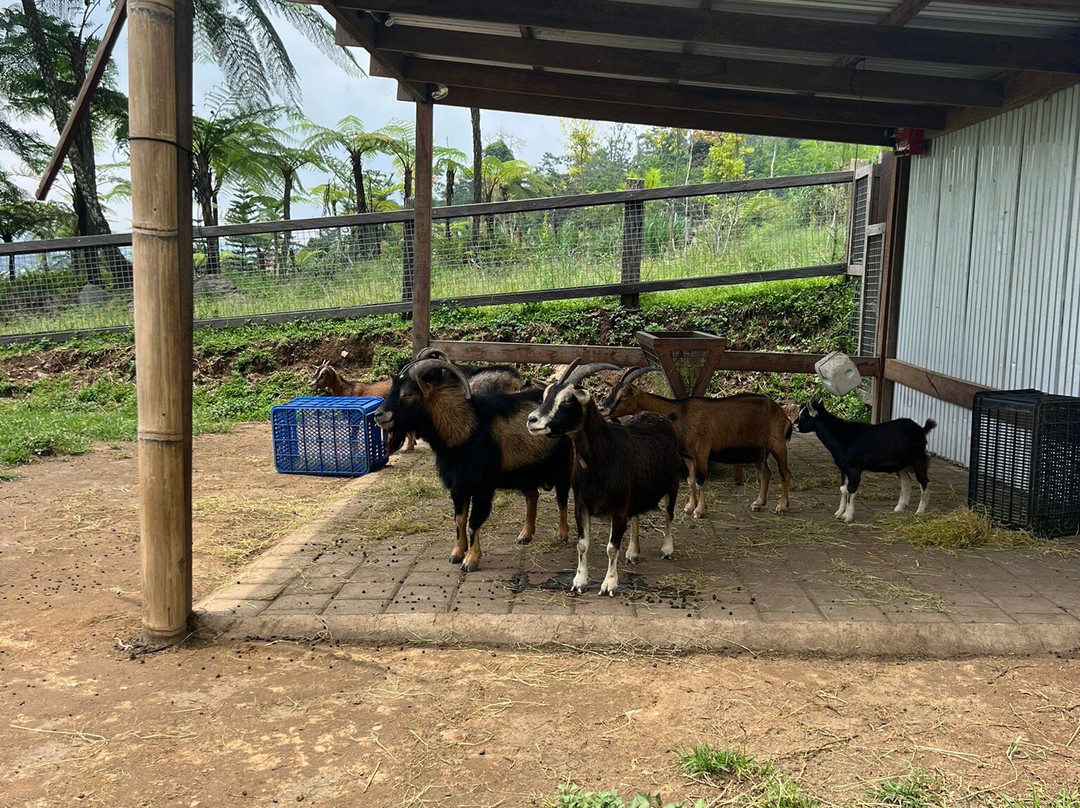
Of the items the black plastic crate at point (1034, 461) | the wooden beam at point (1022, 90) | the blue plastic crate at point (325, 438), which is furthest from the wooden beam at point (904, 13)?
the blue plastic crate at point (325, 438)

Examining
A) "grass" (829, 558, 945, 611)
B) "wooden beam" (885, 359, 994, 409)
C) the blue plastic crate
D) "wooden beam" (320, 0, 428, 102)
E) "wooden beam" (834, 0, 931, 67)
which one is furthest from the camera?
the blue plastic crate

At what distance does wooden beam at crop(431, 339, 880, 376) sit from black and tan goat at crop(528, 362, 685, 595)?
2.85 metres

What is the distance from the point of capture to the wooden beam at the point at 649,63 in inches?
267

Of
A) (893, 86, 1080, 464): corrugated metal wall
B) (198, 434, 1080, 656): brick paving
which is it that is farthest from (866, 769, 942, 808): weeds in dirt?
(893, 86, 1080, 464): corrugated metal wall

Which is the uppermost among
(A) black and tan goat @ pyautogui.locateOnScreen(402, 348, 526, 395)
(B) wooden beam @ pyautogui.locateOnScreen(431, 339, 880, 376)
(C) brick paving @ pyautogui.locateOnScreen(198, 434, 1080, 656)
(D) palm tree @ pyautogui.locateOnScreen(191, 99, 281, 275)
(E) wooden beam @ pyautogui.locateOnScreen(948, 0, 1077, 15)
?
(D) palm tree @ pyautogui.locateOnScreen(191, 99, 281, 275)

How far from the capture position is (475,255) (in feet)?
43.6

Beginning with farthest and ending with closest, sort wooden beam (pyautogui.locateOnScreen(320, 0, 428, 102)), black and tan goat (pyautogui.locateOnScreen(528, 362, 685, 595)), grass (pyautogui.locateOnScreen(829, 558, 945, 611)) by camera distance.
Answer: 1. wooden beam (pyautogui.locateOnScreen(320, 0, 428, 102))
2. black and tan goat (pyautogui.locateOnScreen(528, 362, 685, 595))
3. grass (pyautogui.locateOnScreen(829, 558, 945, 611))

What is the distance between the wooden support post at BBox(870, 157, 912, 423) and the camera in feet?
30.7

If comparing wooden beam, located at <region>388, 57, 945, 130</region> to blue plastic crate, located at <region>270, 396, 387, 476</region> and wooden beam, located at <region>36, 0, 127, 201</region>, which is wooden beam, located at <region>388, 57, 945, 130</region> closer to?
blue plastic crate, located at <region>270, 396, 387, 476</region>

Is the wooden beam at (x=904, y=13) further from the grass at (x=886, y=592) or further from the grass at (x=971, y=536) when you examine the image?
the grass at (x=886, y=592)

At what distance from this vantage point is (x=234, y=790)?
9.84 ft

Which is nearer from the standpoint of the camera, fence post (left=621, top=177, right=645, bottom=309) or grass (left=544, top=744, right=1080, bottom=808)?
grass (left=544, top=744, right=1080, bottom=808)

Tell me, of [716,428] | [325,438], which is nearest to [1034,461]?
[716,428]

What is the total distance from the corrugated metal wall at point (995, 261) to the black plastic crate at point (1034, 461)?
75 cm
